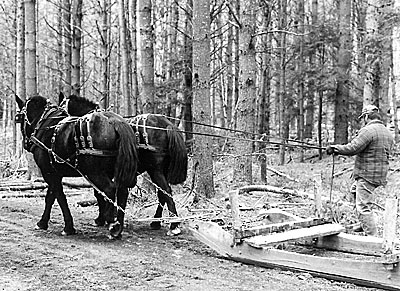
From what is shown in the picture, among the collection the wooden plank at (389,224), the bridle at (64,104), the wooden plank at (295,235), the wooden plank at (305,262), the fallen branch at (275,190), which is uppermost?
the bridle at (64,104)

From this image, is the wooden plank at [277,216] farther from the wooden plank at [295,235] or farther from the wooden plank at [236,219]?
A: the wooden plank at [236,219]

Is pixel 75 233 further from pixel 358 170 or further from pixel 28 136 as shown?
pixel 358 170

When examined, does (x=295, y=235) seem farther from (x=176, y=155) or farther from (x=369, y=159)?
(x=176, y=155)

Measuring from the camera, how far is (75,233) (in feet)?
26.6

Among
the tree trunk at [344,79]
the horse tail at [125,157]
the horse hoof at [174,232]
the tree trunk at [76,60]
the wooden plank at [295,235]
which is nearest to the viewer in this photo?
the wooden plank at [295,235]

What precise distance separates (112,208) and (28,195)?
4.94 meters

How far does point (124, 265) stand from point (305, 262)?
222 centimetres

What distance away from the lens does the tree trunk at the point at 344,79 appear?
19.0m

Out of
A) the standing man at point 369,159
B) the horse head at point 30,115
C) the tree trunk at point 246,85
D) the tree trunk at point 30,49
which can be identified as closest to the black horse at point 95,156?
the horse head at point 30,115

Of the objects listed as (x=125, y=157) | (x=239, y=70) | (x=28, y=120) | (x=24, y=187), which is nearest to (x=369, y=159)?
(x=125, y=157)

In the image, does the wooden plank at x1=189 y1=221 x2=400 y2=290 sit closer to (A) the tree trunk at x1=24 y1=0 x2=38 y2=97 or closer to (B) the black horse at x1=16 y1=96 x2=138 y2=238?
(B) the black horse at x1=16 y1=96 x2=138 y2=238

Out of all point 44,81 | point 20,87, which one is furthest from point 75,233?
point 44,81

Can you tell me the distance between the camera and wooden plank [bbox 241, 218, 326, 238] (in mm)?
6359

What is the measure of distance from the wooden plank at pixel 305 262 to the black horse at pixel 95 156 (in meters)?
1.42
